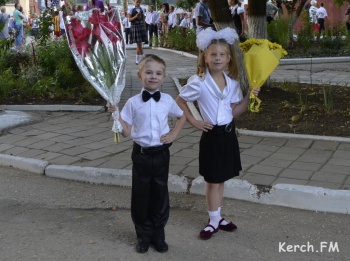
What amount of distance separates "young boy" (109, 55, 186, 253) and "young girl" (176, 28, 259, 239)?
0.28 m

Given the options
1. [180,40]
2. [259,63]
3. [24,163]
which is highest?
[259,63]

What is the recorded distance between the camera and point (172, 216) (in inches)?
197

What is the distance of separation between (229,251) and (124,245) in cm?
84

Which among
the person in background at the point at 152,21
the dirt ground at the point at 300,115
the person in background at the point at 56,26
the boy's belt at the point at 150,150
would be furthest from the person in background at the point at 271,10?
the boy's belt at the point at 150,150

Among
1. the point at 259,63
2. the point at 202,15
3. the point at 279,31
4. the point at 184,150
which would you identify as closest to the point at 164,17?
the point at 279,31

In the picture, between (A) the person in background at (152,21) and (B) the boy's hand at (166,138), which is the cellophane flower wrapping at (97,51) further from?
(A) the person in background at (152,21)

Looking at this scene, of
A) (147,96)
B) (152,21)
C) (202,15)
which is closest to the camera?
(147,96)

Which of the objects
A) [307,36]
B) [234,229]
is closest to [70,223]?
[234,229]

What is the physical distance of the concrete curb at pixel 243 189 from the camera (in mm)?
4969

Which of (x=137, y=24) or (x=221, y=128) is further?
(x=137, y=24)

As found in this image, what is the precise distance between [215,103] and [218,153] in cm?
41

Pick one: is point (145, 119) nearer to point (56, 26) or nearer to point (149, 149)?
point (149, 149)

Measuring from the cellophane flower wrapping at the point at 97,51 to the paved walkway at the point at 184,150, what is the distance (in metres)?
1.76

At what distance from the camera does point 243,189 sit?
5316 mm
